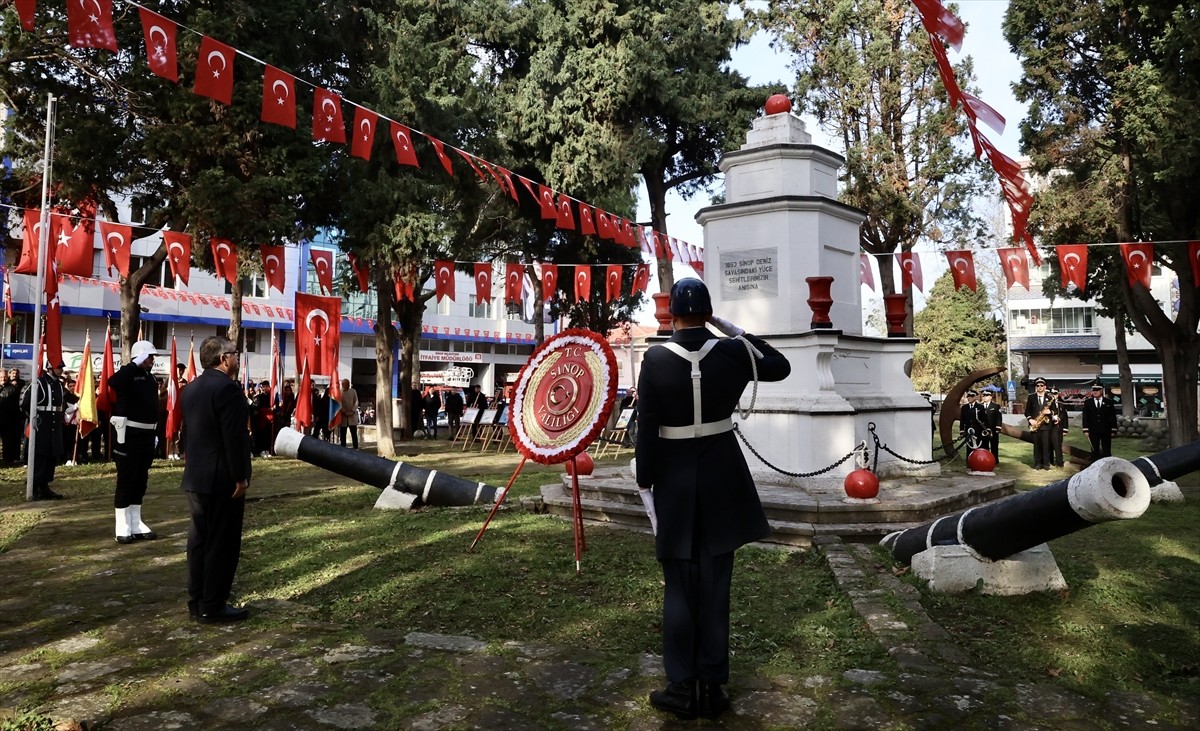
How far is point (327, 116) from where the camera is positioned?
1184 centimetres

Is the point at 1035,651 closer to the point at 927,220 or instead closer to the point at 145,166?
the point at 145,166

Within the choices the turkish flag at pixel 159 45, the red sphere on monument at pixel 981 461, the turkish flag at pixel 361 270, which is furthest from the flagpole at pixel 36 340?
the red sphere on monument at pixel 981 461

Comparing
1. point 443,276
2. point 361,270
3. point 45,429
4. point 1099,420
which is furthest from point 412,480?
point 1099,420

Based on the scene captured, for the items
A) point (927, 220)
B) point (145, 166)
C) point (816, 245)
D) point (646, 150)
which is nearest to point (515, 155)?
point (646, 150)

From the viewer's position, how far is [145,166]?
15930 mm

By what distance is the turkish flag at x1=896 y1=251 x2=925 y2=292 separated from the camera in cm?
1964

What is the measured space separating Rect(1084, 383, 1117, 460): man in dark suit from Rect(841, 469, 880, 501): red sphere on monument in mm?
10169

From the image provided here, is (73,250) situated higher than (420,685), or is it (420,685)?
(73,250)

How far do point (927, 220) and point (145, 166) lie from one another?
20.0 metres

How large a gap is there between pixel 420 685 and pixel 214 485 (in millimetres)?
2172

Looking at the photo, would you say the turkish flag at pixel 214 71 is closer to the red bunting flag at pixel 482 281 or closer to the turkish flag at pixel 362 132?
the turkish flag at pixel 362 132

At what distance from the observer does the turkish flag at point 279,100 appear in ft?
35.8

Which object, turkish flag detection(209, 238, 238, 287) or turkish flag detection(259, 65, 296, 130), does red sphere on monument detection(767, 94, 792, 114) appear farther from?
turkish flag detection(209, 238, 238, 287)

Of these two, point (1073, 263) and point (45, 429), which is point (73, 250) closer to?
point (45, 429)
